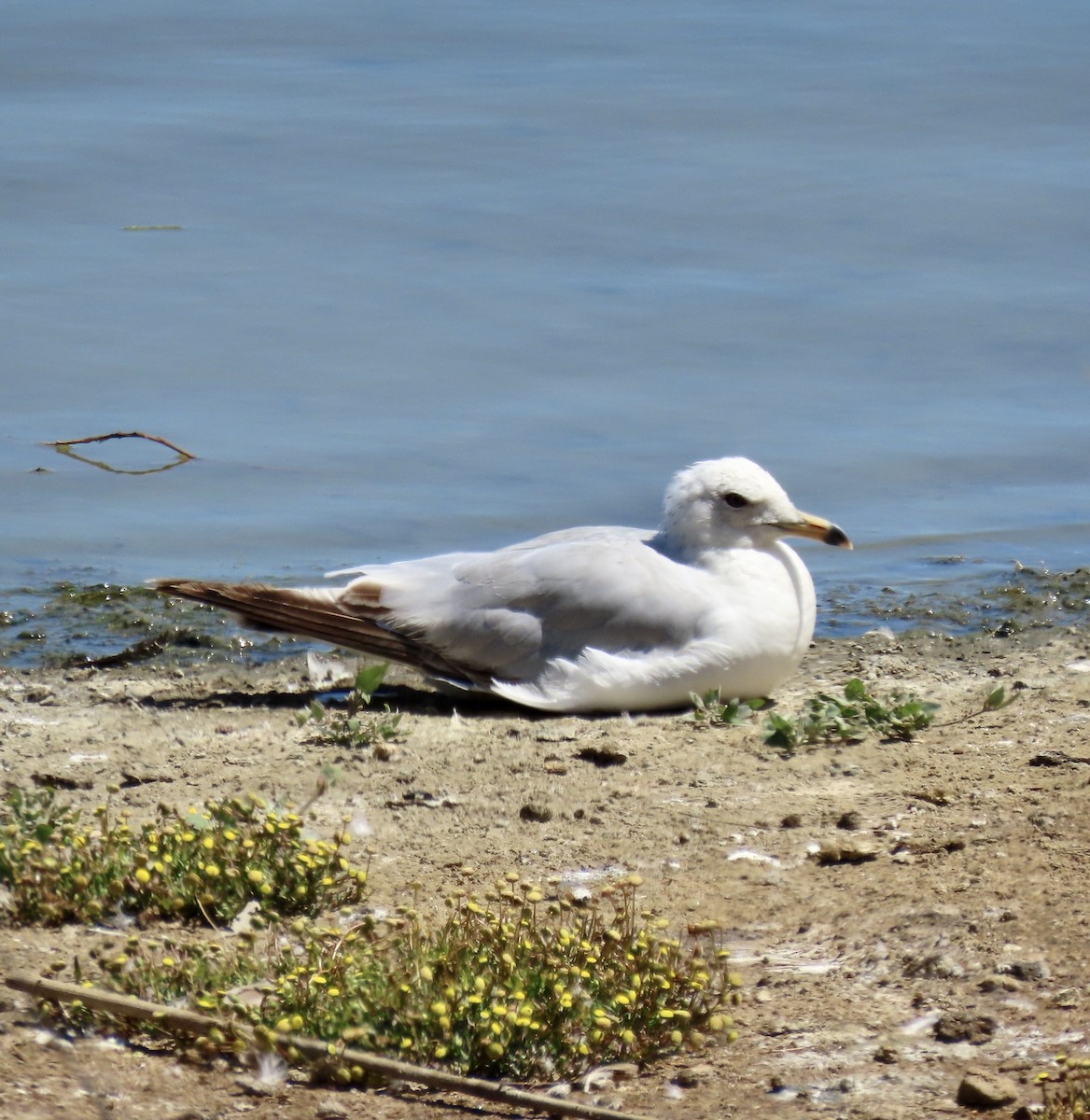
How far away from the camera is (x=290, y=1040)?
A: 3.84 metres

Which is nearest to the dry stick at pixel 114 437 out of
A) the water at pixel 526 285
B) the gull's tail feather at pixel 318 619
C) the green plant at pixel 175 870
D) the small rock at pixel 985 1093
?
the water at pixel 526 285

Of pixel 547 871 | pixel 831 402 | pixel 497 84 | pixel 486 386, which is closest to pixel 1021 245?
pixel 831 402

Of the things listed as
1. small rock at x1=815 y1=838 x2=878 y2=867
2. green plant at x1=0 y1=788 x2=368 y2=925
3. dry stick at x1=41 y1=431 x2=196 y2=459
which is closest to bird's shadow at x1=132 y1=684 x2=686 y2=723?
small rock at x1=815 y1=838 x2=878 y2=867

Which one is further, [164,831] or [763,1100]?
[164,831]

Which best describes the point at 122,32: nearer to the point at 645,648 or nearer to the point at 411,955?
the point at 645,648

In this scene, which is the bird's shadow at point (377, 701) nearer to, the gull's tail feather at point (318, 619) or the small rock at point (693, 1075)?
the gull's tail feather at point (318, 619)

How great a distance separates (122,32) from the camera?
17484mm

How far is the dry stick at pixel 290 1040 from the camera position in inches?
145

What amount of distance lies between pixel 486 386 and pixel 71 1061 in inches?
285

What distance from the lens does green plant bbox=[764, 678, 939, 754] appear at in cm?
618

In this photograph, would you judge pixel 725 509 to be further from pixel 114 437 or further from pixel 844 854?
pixel 114 437

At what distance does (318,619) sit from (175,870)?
2.44m

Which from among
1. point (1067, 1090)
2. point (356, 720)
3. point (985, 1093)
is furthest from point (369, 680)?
point (1067, 1090)

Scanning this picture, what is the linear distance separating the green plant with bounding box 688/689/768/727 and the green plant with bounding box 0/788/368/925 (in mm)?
1983
